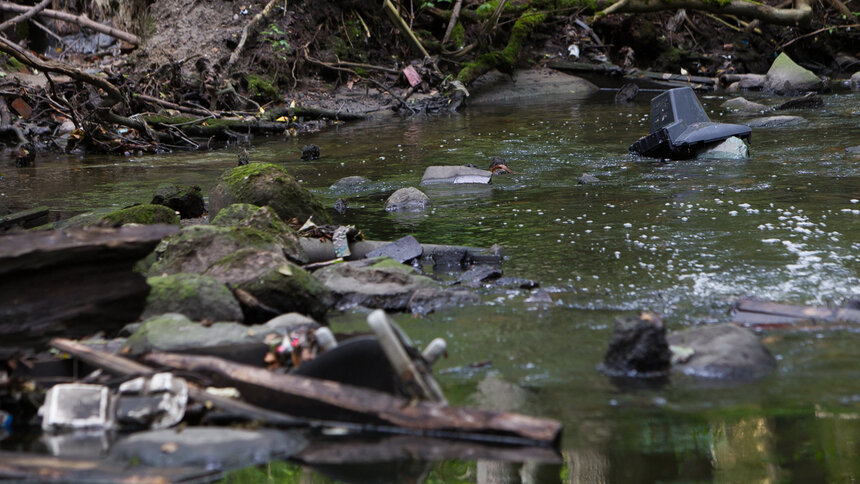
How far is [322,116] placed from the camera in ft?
43.9

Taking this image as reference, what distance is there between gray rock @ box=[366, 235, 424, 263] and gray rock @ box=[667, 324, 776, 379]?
1979 millimetres

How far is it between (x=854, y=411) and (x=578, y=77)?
45.5 feet

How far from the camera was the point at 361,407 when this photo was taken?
110 inches

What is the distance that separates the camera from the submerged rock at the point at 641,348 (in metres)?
3.15

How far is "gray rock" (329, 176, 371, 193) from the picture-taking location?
7595mm

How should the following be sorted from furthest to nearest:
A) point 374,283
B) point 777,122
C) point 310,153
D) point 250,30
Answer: point 250,30
point 777,122
point 310,153
point 374,283

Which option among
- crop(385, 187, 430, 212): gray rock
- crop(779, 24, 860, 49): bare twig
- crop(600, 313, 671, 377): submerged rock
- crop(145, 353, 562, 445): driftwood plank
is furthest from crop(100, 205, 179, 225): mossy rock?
crop(779, 24, 860, 49): bare twig

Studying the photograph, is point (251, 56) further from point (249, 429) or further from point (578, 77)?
point (249, 429)

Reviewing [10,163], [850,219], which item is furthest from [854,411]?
[10,163]

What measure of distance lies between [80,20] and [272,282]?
912 centimetres

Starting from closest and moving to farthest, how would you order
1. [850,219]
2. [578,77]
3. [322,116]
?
[850,219], [322,116], [578,77]

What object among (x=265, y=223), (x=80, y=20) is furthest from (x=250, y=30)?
(x=265, y=223)

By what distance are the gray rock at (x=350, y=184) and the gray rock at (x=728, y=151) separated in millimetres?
3266

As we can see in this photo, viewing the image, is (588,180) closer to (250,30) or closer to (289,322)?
(289,322)
